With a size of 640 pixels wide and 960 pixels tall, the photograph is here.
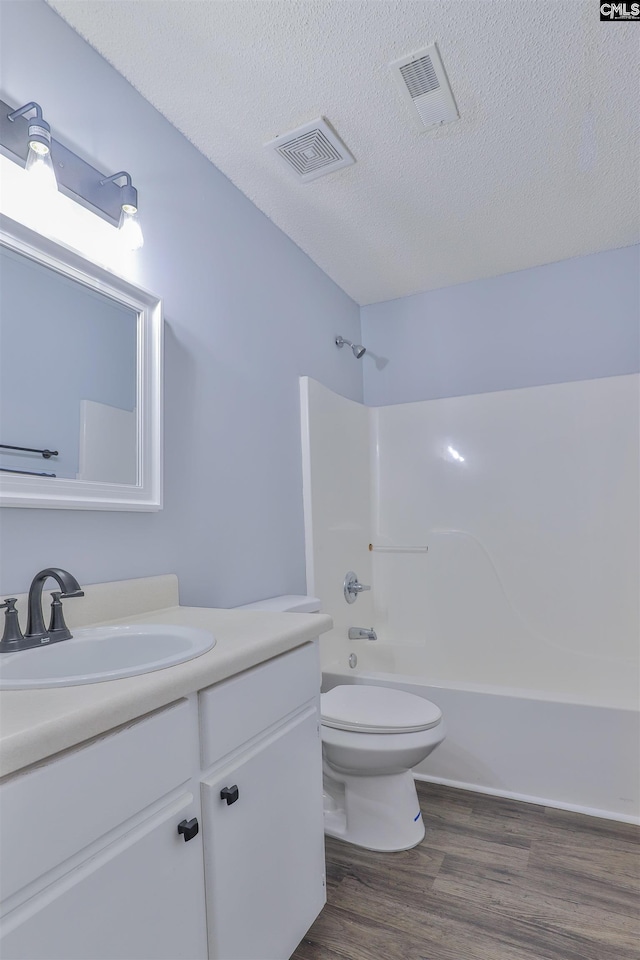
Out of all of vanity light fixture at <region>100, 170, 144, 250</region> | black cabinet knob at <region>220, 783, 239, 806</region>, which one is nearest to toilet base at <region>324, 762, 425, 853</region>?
black cabinet knob at <region>220, 783, 239, 806</region>

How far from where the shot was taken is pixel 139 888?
80 centimetres

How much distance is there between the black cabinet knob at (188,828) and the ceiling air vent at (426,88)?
1887 mm

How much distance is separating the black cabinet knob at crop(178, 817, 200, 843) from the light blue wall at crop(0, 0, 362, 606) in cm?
60

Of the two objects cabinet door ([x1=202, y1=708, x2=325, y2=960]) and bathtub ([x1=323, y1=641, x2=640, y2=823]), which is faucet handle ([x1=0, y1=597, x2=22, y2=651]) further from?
bathtub ([x1=323, y1=641, x2=640, y2=823])

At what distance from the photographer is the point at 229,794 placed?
0.99m

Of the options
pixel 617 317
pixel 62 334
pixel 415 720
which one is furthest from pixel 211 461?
pixel 617 317

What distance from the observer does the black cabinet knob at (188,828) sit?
0.89 m

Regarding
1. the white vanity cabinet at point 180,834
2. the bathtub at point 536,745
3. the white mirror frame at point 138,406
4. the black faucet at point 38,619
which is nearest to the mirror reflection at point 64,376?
the white mirror frame at point 138,406

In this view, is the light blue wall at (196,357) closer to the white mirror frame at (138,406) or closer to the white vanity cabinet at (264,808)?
the white mirror frame at (138,406)

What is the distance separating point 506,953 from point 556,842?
551 mm

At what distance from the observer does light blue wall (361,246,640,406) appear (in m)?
2.64

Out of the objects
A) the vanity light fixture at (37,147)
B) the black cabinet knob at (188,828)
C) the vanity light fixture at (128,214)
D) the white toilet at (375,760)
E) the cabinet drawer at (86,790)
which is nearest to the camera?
the cabinet drawer at (86,790)
